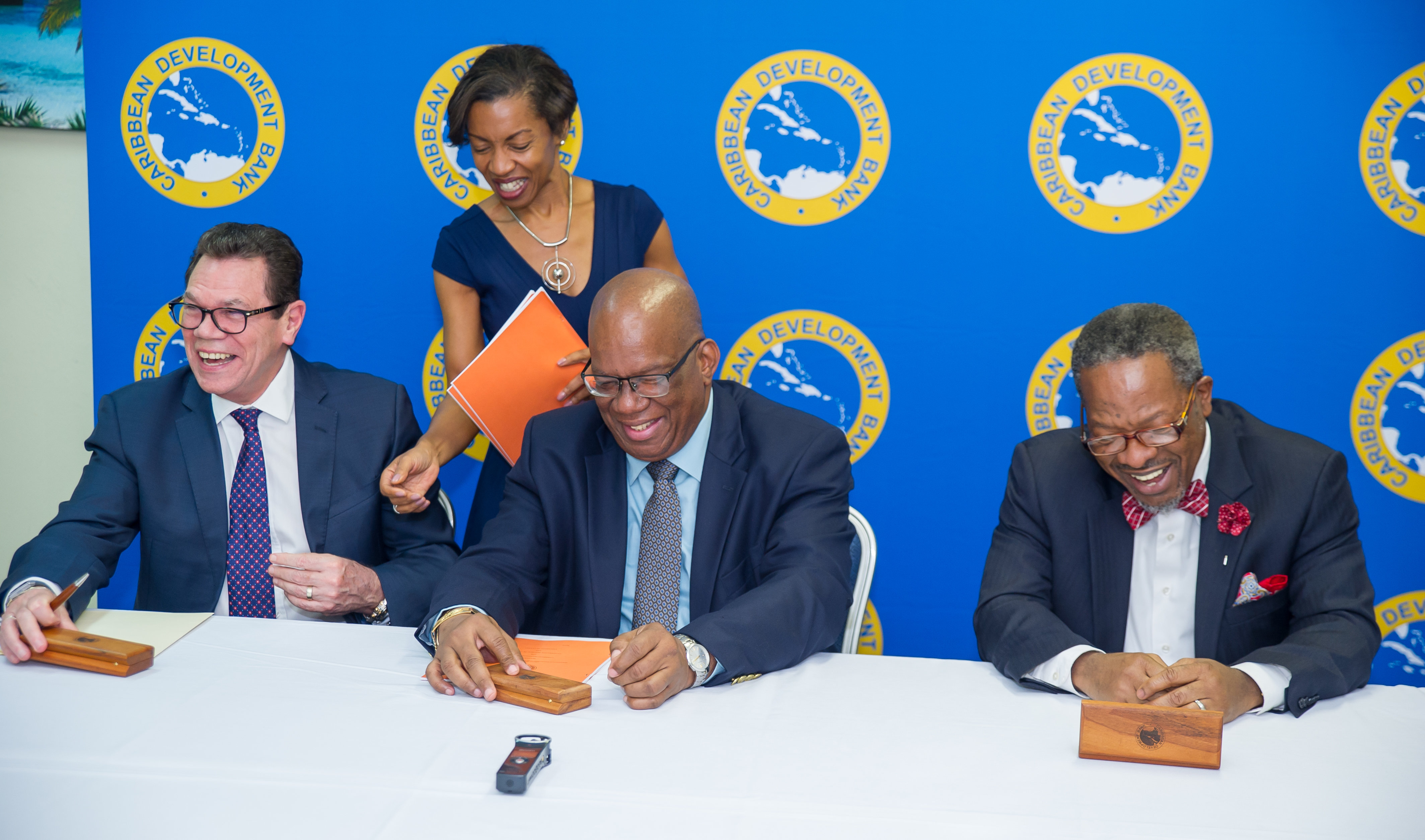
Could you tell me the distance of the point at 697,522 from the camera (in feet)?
8.22

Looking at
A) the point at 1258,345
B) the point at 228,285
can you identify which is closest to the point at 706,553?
the point at 228,285

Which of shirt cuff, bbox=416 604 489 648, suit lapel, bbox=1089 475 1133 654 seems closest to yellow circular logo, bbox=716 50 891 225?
suit lapel, bbox=1089 475 1133 654

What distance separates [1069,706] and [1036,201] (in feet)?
7.19

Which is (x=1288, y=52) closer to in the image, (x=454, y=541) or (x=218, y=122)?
(x=454, y=541)

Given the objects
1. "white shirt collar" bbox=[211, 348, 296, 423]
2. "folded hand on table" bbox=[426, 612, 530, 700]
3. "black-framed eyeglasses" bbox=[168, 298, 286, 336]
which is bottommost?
"folded hand on table" bbox=[426, 612, 530, 700]

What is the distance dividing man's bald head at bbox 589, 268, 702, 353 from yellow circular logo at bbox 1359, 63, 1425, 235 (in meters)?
2.60

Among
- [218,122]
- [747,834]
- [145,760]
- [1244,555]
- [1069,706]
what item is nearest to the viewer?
[747,834]

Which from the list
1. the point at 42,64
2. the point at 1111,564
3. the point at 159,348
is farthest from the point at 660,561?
the point at 42,64

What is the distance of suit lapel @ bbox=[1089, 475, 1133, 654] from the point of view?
8.05ft

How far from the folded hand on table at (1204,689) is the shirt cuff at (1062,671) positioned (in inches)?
5.6

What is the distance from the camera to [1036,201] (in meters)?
3.70

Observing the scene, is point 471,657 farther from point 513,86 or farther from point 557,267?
point 513,86

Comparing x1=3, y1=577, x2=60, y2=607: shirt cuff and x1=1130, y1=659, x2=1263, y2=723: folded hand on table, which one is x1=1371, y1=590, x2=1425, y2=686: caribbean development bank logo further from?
x1=3, y1=577, x2=60, y2=607: shirt cuff

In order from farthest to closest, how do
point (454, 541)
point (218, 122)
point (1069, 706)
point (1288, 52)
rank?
point (218, 122)
point (1288, 52)
point (454, 541)
point (1069, 706)
